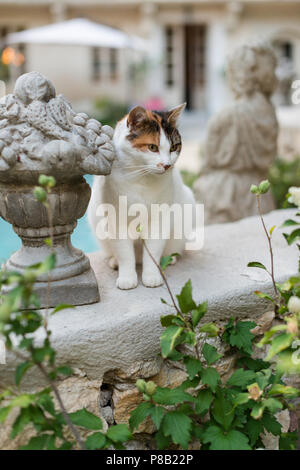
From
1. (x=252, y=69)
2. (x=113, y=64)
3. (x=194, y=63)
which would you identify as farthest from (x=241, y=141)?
(x=194, y=63)

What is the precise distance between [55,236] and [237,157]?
228 centimetres

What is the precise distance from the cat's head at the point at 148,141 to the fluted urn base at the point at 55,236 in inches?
7.0

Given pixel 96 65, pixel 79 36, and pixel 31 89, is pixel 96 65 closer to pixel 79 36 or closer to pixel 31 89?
pixel 79 36

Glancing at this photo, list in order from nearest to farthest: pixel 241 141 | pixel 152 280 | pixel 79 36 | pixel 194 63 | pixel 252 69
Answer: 1. pixel 152 280
2. pixel 252 69
3. pixel 241 141
4. pixel 79 36
5. pixel 194 63

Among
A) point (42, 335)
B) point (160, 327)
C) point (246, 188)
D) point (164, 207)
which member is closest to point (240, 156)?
point (246, 188)

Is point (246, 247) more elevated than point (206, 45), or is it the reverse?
point (206, 45)

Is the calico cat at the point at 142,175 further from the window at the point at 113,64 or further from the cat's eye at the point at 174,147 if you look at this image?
the window at the point at 113,64

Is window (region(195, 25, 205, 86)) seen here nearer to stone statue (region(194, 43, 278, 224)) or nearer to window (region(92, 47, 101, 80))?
window (region(92, 47, 101, 80))

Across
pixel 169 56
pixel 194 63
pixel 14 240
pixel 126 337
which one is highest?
pixel 169 56

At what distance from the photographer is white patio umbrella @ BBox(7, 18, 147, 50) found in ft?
27.2

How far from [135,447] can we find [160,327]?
0.40m

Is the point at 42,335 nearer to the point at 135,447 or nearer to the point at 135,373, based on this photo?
the point at 135,373

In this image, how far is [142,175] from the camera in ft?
A: 5.52

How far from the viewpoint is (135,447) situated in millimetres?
1652
